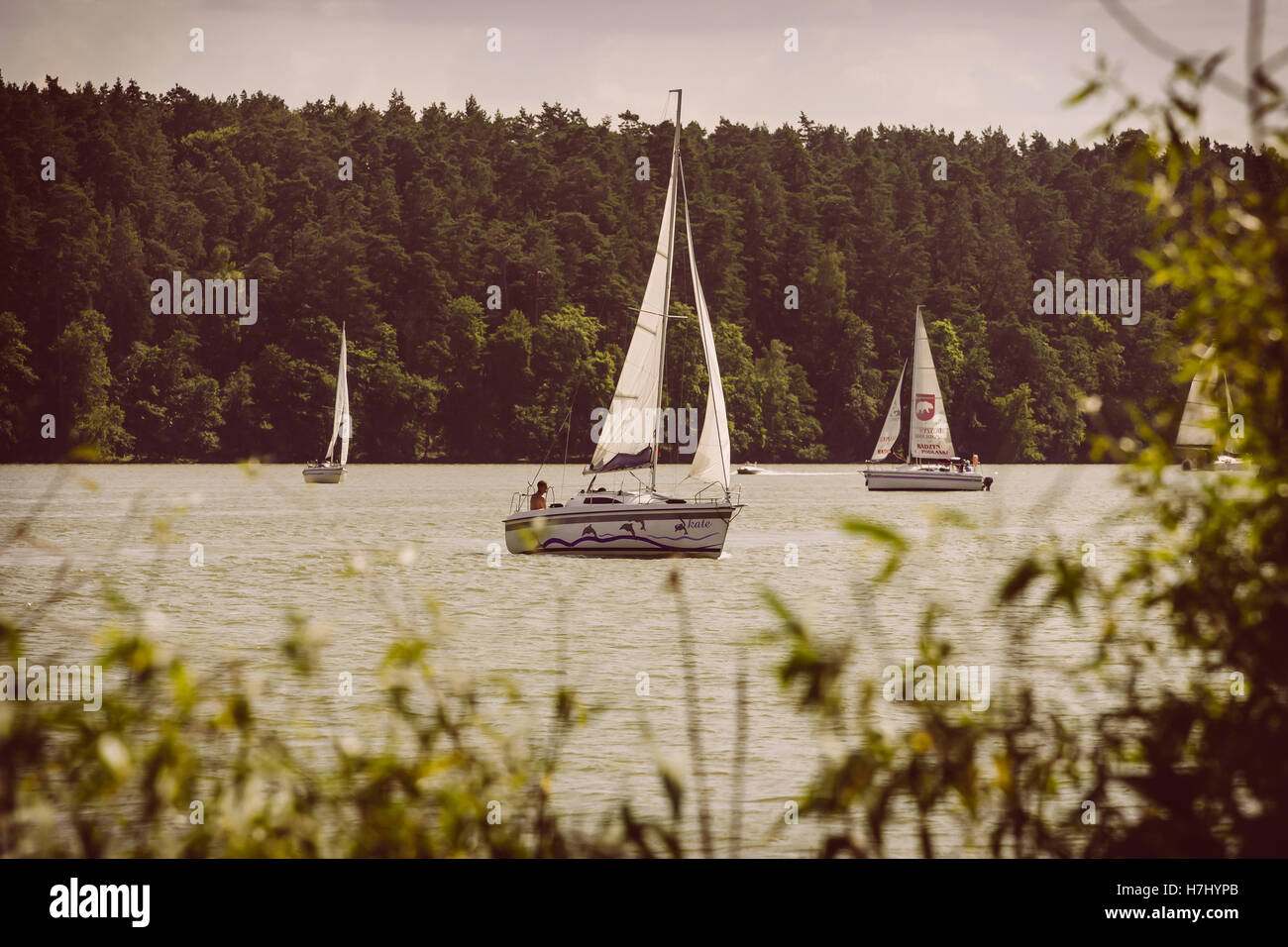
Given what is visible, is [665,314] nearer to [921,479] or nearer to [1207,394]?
[1207,394]

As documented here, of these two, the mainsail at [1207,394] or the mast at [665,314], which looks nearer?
the mainsail at [1207,394]

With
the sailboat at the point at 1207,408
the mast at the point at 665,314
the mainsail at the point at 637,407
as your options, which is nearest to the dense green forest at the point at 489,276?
the mast at the point at 665,314

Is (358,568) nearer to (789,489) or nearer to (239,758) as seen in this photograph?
(239,758)

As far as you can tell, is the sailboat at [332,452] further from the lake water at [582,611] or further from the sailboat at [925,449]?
the sailboat at [925,449]

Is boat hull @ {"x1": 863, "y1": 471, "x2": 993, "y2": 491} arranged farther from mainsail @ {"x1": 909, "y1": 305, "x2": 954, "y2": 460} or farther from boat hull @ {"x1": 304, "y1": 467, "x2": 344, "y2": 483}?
boat hull @ {"x1": 304, "y1": 467, "x2": 344, "y2": 483}

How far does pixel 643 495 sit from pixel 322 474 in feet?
169

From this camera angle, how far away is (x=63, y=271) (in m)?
110

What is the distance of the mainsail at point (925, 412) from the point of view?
253ft

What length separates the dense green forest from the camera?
113 metres

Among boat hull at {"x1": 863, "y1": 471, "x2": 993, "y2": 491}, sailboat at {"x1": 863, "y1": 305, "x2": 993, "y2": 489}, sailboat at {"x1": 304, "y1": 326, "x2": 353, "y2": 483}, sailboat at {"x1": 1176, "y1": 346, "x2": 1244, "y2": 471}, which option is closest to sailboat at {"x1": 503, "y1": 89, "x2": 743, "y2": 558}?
sailboat at {"x1": 1176, "y1": 346, "x2": 1244, "y2": 471}

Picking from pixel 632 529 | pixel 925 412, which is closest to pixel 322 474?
pixel 925 412

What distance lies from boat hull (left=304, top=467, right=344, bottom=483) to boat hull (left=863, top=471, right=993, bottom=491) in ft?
92.5

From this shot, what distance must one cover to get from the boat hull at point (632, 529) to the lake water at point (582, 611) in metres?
0.74

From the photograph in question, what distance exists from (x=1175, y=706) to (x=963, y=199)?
156 meters
